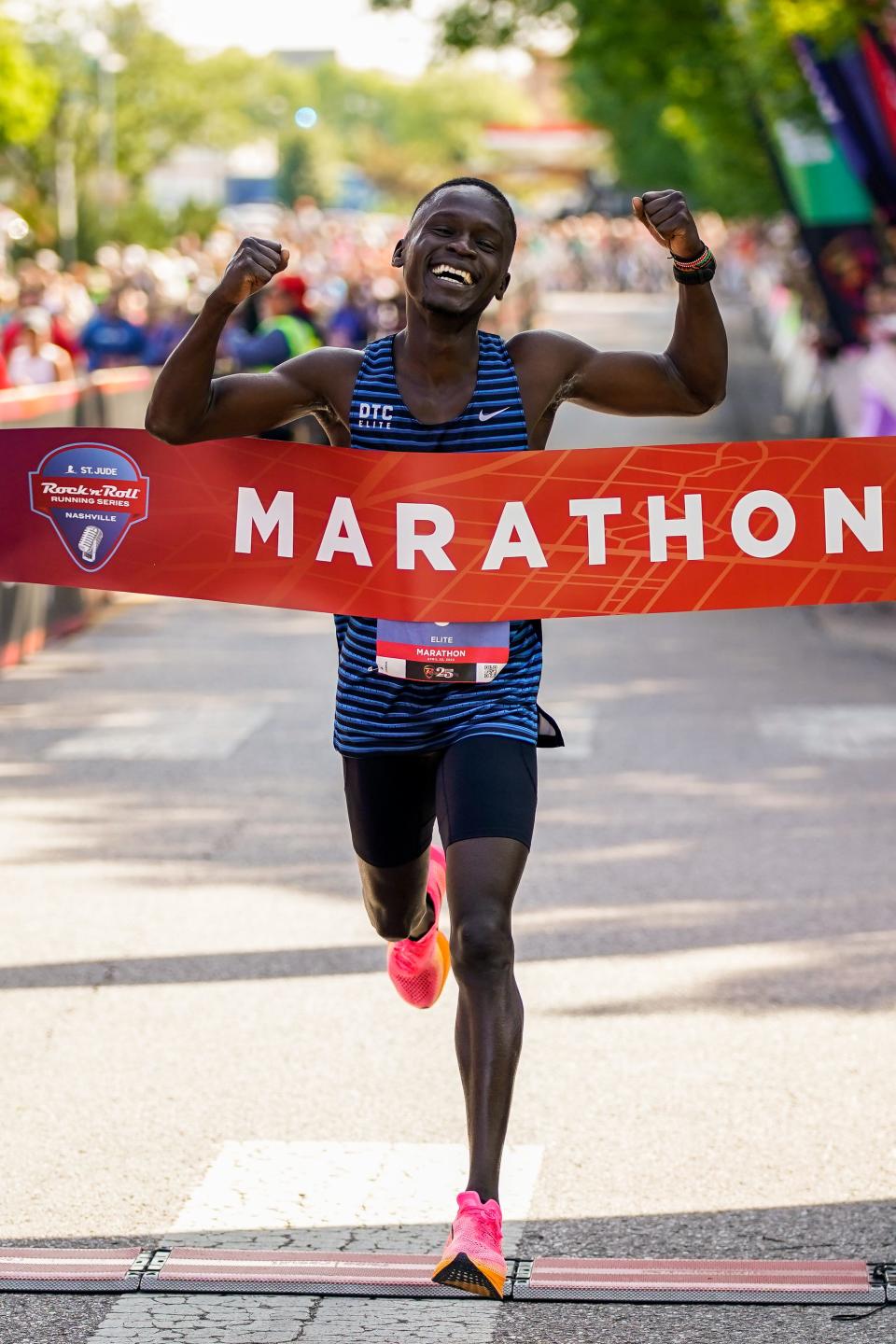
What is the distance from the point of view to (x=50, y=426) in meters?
12.9

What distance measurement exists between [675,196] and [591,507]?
0.79 metres

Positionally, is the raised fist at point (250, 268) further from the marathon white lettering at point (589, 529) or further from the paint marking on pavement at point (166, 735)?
the paint marking on pavement at point (166, 735)

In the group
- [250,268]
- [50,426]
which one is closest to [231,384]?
[250,268]

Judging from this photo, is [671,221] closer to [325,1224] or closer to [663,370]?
[663,370]

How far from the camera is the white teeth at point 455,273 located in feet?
15.4

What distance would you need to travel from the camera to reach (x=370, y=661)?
4.88m

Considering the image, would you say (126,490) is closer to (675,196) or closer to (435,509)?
(435,509)

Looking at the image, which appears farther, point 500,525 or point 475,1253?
point 500,525

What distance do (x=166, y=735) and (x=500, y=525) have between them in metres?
6.78

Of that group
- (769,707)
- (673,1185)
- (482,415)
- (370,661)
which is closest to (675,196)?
(482,415)

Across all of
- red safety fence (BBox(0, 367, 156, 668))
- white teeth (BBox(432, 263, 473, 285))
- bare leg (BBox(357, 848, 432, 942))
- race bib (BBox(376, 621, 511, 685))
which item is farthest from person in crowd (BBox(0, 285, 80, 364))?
white teeth (BBox(432, 263, 473, 285))

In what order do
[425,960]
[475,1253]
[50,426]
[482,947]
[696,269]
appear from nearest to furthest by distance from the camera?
[475,1253]
[482,947]
[696,269]
[425,960]
[50,426]

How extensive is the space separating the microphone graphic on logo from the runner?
0.66 metres

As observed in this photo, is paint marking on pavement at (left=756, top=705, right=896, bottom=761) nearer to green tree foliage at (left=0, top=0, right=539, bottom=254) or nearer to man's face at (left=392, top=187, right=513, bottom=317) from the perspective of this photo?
man's face at (left=392, top=187, right=513, bottom=317)
